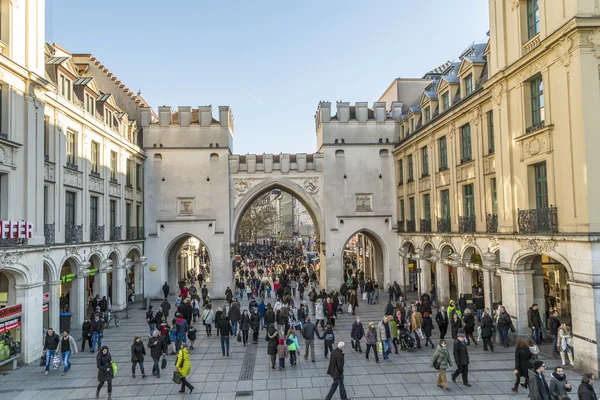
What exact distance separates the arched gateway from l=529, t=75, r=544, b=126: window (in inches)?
666

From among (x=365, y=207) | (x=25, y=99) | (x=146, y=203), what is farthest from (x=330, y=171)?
(x=25, y=99)

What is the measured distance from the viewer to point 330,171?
3247 cm

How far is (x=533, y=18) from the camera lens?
15.9 meters

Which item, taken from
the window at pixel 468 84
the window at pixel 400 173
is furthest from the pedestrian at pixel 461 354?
the window at pixel 400 173

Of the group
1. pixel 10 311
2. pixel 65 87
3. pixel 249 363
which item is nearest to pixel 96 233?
pixel 65 87

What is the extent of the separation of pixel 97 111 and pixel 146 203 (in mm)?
8578

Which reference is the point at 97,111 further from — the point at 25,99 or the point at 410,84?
the point at 410,84

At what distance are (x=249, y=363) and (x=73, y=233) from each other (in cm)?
1105

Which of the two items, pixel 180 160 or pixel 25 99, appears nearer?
pixel 25 99

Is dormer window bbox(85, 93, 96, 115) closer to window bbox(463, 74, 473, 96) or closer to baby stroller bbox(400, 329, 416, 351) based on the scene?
baby stroller bbox(400, 329, 416, 351)

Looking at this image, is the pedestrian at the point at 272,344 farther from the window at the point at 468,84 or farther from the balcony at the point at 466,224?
the window at the point at 468,84

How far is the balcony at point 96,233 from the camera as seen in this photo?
23.2 m

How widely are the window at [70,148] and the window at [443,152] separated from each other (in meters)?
19.1

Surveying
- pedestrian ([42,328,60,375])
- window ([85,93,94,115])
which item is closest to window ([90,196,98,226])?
window ([85,93,94,115])
